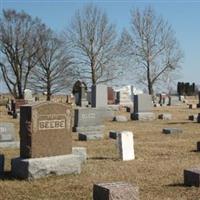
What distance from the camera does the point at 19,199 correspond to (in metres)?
7.37

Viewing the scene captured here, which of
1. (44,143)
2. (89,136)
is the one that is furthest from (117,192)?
(89,136)

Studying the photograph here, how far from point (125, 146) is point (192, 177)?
10.8ft

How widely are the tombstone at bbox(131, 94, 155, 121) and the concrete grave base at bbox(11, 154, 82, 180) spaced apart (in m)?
17.6

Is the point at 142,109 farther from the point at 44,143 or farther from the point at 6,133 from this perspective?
the point at 44,143

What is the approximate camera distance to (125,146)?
11.2m

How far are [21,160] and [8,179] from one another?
1.35ft

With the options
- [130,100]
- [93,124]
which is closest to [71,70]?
[130,100]

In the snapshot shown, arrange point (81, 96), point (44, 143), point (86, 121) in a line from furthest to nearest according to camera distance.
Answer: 1. point (81, 96)
2. point (86, 121)
3. point (44, 143)

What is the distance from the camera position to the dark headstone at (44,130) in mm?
9164

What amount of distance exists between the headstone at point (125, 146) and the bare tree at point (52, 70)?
44241 millimetres

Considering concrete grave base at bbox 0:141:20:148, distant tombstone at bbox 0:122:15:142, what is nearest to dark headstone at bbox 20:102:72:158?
concrete grave base at bbox 0:141:20:148

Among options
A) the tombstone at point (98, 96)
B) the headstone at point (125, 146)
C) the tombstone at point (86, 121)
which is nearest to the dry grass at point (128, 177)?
the headstone at point (125, 146)

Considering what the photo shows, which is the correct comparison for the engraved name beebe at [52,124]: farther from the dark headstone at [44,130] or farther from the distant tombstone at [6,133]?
the distant tombstone at [6,133]

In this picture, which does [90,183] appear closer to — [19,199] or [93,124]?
[19,199]
